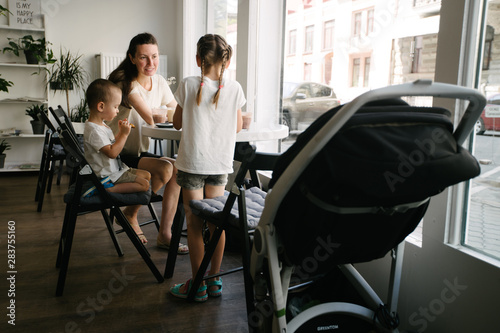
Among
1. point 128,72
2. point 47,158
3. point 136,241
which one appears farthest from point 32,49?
point 136,241

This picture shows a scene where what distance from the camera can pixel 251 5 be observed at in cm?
362

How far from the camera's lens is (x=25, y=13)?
5.76 metres

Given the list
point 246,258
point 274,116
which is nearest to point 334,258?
point 246,258

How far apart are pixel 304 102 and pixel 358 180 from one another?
239 centimetres

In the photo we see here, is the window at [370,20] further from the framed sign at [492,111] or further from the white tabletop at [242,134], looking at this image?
the framed sign at [492,111]

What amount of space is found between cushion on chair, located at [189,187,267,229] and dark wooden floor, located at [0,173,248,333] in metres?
0.50

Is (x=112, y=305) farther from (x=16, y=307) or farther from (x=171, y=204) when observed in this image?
(x=171, y=204)

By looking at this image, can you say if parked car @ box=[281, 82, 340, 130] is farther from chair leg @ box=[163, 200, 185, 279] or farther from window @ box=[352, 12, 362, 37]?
chair leg @ box=[163, 200, 185, 279]

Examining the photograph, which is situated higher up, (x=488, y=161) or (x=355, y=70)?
(x=355, y=70)

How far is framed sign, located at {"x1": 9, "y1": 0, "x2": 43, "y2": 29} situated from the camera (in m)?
5.73

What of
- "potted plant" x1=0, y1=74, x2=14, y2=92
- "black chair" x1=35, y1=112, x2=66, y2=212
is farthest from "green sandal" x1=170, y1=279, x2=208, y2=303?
"potted plant" x1=0, y1=74, x2=14, y2=92

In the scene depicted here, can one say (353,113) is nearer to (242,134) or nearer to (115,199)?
(242,134)

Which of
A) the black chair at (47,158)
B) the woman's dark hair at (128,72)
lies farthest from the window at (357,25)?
the black chair at (47,158)

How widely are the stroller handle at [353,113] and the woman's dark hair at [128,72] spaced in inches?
77.5
